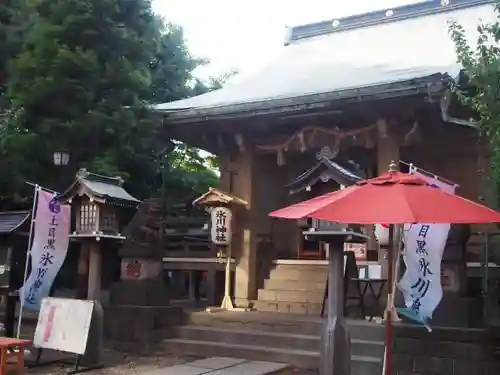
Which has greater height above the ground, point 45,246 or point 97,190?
point 97,190

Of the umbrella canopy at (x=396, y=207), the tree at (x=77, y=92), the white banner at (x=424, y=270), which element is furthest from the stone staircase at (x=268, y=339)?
the tree at (x=77, y=92)

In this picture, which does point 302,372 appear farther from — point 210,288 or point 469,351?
point 210,288

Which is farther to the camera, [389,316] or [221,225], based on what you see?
[221,225]

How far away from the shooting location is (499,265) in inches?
382

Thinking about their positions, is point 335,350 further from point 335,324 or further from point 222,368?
point 222,368

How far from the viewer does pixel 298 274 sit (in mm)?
12328

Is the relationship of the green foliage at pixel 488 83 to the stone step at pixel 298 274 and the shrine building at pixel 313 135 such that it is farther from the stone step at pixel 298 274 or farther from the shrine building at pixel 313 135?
the stone step at pixel 298 274

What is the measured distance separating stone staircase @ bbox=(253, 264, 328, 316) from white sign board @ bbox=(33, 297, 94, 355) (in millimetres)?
4681

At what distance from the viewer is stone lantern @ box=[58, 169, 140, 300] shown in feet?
29.8

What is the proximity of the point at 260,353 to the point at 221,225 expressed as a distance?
3464 mm

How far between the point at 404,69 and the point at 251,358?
635 cm

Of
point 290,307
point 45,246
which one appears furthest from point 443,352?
point 45,246

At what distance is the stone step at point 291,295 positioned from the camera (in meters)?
11.6

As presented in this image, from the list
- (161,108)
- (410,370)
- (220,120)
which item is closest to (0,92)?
(161,108)
